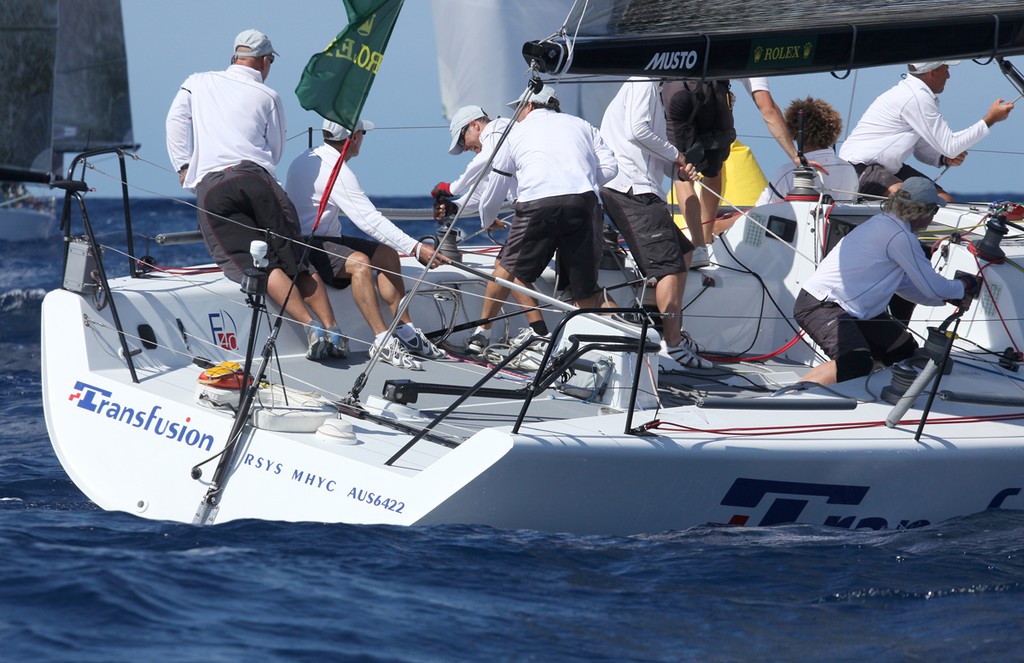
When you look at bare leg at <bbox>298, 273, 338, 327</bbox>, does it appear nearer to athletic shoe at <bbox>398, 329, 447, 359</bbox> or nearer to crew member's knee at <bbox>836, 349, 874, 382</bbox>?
athletic shoe at <bbox>398, 329, 447, 359</bbox>

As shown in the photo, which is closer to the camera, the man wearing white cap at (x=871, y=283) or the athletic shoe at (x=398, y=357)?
the man wearing white cap at (x=871, y=283)

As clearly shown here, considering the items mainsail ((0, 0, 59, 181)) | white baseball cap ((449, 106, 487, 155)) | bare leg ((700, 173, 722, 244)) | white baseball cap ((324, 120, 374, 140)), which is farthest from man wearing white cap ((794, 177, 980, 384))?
mainsail ((0, 0, 59, 181))

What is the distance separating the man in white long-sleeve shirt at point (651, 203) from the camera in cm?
636

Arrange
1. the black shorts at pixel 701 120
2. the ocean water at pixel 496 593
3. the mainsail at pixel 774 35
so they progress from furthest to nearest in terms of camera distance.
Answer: the black shorts at pixel 701 120 < the mainsail at pixel 774 35 < the ocean water at pixel 496 593

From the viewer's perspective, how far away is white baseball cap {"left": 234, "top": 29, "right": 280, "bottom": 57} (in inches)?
239

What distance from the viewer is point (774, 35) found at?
16.9ft

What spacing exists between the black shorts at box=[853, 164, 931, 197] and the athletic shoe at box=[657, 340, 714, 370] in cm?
177

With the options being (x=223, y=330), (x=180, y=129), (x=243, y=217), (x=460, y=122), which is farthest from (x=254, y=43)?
(x=223, y=330)

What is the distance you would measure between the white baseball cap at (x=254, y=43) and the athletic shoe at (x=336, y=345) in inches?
50.9

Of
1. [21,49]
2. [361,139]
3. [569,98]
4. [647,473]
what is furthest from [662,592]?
[21,49]

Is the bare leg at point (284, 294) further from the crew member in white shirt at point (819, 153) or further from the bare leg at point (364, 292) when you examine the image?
the crew member in white shirt at point (819, 153)

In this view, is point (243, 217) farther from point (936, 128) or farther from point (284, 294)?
point (936, 128)

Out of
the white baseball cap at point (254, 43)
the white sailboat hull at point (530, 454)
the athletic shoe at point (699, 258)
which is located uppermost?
the white baseball cap at point (254, 43)

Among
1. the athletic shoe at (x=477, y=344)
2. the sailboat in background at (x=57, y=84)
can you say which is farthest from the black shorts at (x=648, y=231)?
the sailboat in background at (x=57, y=84)
